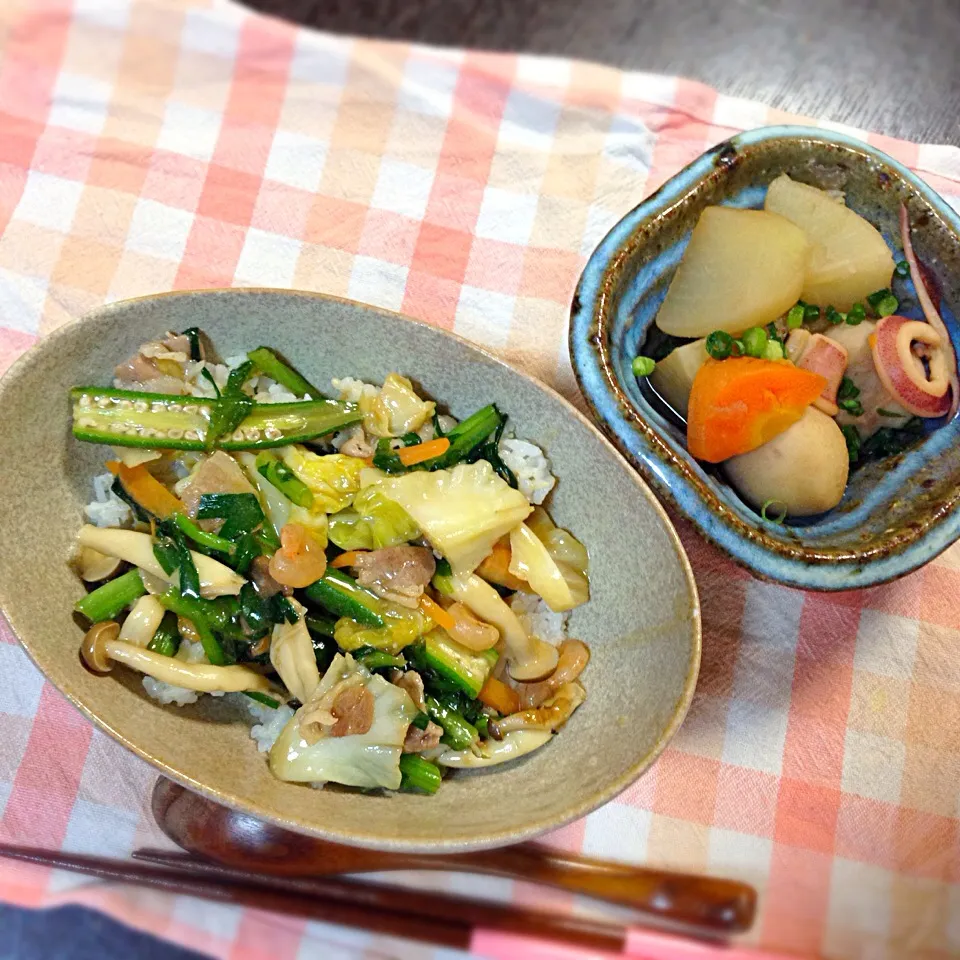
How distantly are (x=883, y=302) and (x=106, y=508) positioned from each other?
5.16 feet

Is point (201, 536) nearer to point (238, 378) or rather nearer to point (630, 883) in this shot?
point (238, 378)

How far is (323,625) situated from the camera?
1.58 meters

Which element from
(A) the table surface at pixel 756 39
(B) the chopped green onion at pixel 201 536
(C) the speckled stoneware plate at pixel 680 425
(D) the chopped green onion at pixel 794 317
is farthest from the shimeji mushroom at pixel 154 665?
(A) the table surface at pixel 756 39

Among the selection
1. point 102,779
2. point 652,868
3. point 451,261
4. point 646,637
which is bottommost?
point 102,779

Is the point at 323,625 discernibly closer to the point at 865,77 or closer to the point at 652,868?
the point at 652,868

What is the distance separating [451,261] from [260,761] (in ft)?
3.80

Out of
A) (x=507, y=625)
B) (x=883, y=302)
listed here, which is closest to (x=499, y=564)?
(x=507, y=625)

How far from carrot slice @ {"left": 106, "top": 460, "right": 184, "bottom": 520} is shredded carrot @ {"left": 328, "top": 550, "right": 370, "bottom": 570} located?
293mm

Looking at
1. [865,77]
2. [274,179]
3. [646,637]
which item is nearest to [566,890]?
[646,637]

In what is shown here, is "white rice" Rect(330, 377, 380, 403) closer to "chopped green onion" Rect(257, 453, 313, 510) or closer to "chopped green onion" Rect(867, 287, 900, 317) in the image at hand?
"chopped green onion" Rect(257, 453, 313, 510)

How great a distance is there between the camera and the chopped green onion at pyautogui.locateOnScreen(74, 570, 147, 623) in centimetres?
158

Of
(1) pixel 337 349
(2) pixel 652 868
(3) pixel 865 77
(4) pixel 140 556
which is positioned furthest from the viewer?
(3) pixel 865 77

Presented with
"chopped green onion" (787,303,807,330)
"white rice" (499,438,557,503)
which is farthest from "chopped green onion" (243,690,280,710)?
"chopped green onion" (787,303,807,330)

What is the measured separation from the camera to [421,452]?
1.62 meters
